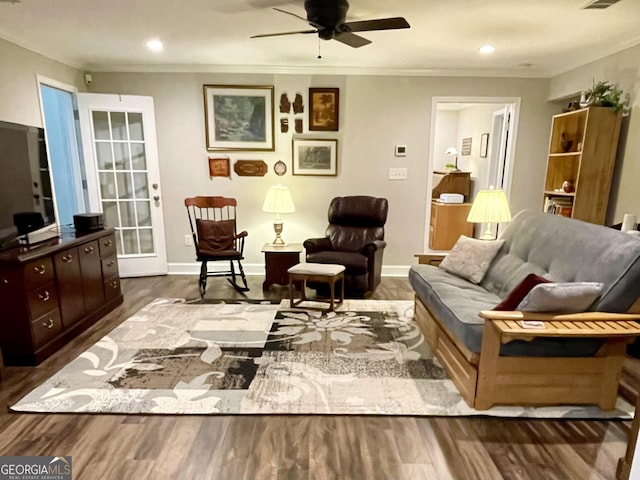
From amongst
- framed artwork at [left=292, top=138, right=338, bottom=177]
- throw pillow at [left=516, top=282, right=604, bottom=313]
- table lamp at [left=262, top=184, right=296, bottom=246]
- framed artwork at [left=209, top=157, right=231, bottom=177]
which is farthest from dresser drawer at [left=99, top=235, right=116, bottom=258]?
throw pillow at [left=516, top=282, right=604, bottom=313]

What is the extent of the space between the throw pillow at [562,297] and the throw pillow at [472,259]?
0.95 metres

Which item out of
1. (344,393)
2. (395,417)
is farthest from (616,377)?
(344,393)

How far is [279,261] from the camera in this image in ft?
13.4

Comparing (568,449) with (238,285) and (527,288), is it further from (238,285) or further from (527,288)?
(238,285)

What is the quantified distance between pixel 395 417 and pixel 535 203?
12.2ft

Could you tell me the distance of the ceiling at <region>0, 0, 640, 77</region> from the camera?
8.49ft

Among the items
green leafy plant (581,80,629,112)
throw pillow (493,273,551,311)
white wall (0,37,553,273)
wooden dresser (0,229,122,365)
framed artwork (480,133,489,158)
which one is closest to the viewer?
throw pillow (493,273,551,311)

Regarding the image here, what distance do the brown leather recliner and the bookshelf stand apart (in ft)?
5.95

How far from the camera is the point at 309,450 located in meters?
1.82

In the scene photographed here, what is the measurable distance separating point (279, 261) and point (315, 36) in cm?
220

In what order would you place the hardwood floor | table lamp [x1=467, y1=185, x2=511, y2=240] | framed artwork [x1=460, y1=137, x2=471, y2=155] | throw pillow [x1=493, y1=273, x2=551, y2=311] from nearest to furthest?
the hardwood floor → throw pillow [x1=493, y1=273, x2=551, y2=311] → table lamp [x1=467, y1=185, x2=511, y2=240] → framed artwork [x1=460, y1=137, x2=471, y2=155]

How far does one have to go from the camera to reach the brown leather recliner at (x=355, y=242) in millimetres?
3797

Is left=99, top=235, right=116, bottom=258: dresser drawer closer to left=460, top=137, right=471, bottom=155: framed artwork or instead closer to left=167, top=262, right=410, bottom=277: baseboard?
left=167, top=262, right=410, bottom=277: baseboard

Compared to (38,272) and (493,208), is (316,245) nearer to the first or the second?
(493,208)
